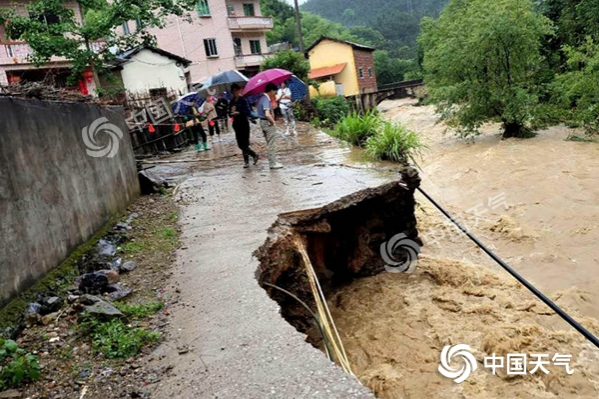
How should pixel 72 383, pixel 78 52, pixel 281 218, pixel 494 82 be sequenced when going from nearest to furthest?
1. pixel 72 383
2. pixel 281 218
3. pixel 78 52
4. pixel 494 82

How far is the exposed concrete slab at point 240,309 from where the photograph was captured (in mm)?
2652

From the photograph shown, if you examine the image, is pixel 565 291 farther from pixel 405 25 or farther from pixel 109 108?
pixel 405 25

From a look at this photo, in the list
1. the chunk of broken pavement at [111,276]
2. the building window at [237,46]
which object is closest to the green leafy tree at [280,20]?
the building window at [237,46]

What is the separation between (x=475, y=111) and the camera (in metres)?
20.3

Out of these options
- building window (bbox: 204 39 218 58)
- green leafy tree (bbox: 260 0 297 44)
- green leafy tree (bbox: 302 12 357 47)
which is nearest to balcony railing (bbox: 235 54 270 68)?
building window (bbox: 204 39 218 58)

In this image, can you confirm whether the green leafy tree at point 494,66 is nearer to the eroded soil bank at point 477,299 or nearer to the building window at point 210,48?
the eroded soil bank at point 477,299

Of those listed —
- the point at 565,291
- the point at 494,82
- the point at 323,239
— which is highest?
the point at 494,82

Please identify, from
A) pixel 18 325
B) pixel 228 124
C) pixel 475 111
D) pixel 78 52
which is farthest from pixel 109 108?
pixel 475 111

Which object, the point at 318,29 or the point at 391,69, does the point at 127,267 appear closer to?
the point at 391,69

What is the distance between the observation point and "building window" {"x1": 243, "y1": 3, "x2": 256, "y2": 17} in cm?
3666

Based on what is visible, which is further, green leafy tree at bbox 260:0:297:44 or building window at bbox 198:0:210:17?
green leafy tree at bbox 260:0:297:44

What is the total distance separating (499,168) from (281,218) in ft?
43.9

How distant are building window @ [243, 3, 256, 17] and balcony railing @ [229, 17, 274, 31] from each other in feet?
6.32

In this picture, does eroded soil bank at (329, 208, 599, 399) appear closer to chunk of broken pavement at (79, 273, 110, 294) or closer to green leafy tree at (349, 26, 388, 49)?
chunk of broken pavement at (79, 273, 110, 294)
